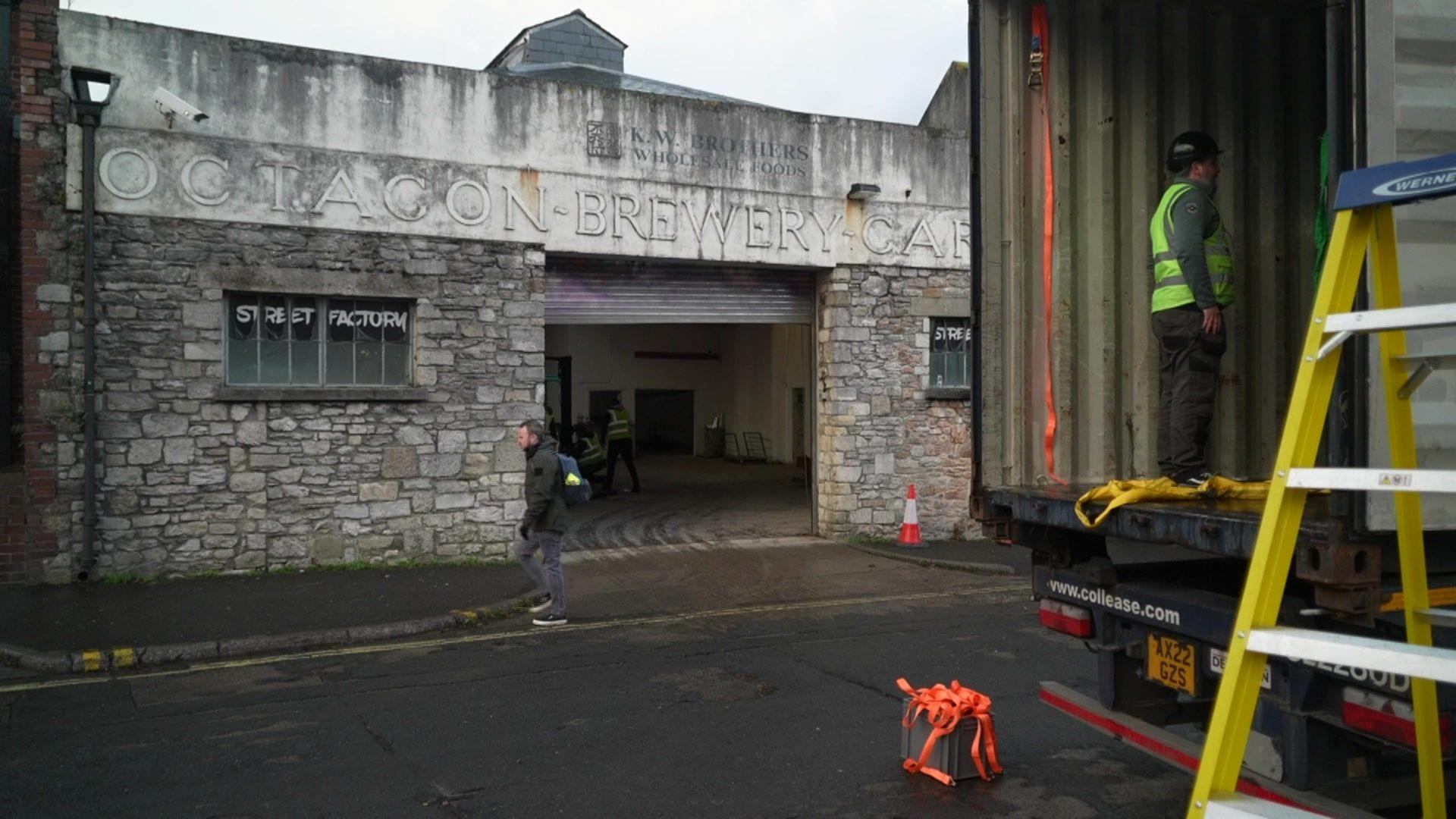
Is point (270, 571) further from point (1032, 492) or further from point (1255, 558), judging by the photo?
point (1255, 558)

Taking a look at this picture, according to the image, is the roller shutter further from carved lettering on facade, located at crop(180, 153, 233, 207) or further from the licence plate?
the licence plate

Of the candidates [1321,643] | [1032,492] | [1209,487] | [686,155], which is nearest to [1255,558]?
[1321,643]

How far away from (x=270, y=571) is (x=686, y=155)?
6404 millimetres

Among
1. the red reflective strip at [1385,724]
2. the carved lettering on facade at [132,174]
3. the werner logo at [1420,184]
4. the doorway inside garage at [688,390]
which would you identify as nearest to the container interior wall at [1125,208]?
the red reflective strip at [1385,724]

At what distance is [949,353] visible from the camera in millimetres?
15109

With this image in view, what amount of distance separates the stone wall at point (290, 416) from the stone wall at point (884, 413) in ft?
12.6

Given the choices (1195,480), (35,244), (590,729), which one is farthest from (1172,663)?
(35,244)

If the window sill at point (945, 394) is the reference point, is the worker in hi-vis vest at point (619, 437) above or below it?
below

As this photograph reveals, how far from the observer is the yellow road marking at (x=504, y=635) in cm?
782

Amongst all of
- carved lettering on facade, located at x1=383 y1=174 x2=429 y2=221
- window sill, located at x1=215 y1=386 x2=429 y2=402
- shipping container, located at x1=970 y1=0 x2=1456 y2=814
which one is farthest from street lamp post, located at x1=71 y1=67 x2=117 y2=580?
shipping container, located at x1=970 y1=0 x2=1456 y2=814

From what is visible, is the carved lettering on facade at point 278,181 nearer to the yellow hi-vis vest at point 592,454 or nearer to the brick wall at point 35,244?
the brick wall at point 35,244

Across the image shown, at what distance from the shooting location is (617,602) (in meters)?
10.6

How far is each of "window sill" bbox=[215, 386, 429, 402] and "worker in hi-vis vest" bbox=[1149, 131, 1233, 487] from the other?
852 centimetres

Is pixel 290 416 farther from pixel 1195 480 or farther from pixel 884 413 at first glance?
pixel 1195 480
